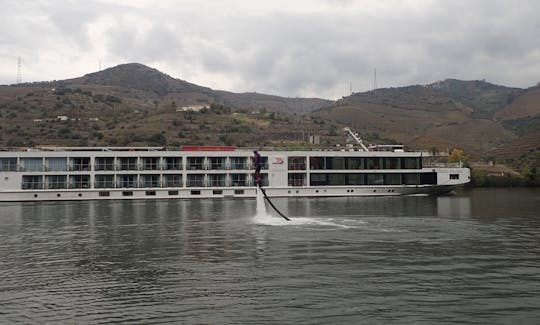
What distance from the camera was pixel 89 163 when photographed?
65.8 m

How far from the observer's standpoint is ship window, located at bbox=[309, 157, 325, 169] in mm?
67438

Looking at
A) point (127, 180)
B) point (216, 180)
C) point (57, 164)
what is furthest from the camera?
point (216, 180)

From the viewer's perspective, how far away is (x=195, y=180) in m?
66.6

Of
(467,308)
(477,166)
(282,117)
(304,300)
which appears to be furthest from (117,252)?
(282,117)

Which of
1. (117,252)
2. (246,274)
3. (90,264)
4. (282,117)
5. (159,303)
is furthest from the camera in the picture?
(282,117)

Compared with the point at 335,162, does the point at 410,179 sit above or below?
below

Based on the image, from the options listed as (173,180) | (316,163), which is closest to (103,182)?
(173,180)

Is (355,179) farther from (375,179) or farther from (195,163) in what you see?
(195,163)

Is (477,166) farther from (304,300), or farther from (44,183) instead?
(304,300)

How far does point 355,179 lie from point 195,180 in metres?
20.0

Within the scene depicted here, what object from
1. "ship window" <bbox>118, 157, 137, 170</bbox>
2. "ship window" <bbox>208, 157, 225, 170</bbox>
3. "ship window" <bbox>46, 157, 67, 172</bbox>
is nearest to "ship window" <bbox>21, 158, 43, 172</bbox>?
"ship window" <bbox>46, 157, 67, 172</bbox>

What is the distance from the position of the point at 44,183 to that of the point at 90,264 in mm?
47565

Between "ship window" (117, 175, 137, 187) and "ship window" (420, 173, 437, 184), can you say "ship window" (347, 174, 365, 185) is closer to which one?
"ship window" (420, 173, 437, 184)

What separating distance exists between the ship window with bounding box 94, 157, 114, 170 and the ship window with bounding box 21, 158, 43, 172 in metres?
6.46
